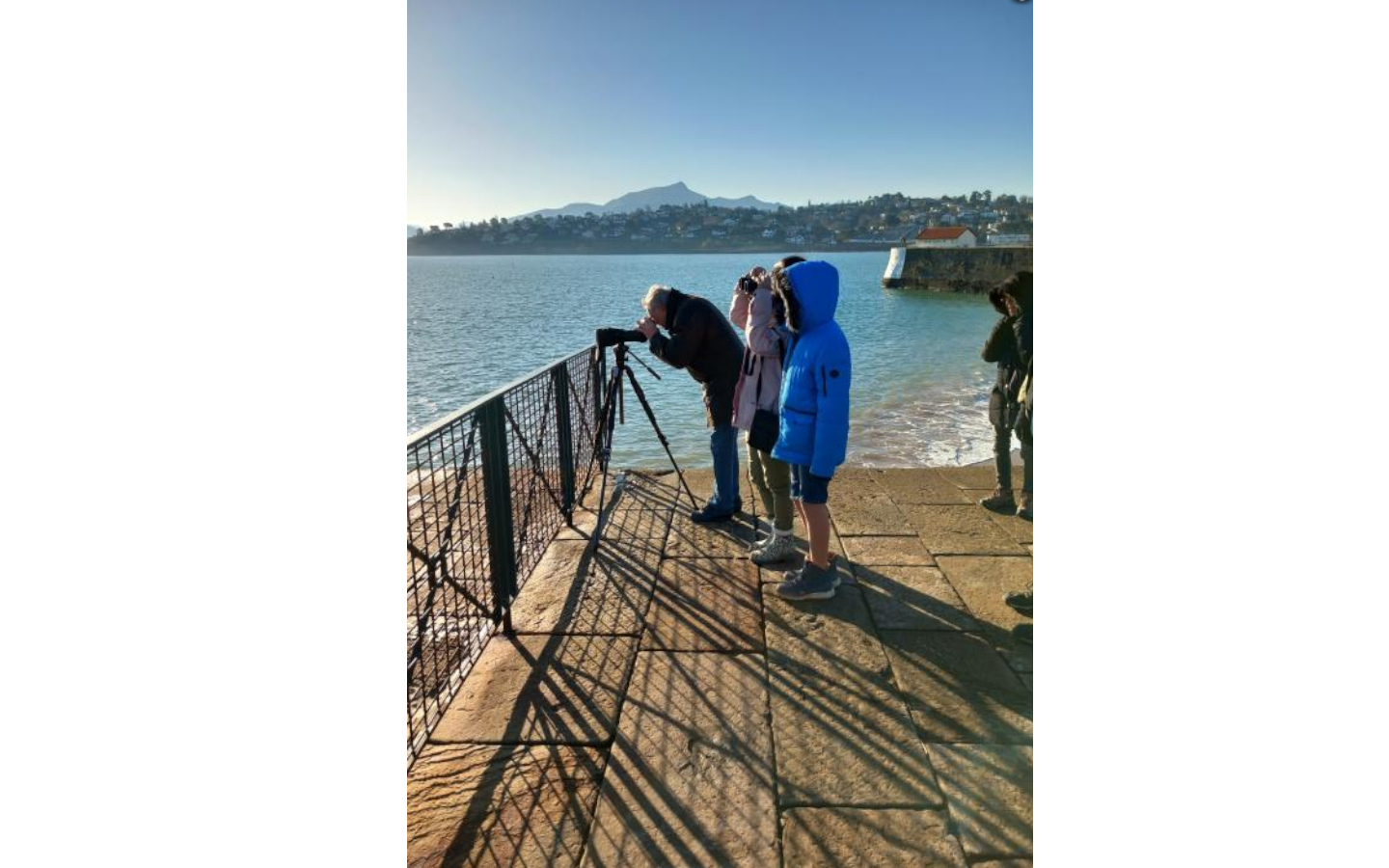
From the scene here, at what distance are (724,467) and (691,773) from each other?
2510 millimetres

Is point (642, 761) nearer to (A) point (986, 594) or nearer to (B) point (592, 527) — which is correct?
(A) point (986, 594)

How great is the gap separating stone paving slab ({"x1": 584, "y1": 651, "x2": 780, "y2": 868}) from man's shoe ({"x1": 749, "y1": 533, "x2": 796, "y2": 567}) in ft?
3.26

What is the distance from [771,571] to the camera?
3.92 meters

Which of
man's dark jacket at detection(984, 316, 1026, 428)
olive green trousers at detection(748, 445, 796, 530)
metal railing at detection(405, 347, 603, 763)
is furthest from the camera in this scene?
man's dark jacket at detection(984, 316, 1026, 428)

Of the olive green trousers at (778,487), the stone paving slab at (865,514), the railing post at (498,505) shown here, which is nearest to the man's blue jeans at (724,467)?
the olive green trousers at (778,487)

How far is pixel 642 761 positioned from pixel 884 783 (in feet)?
2.59

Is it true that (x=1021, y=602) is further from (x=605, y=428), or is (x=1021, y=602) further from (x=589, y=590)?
(x=605, y=428)

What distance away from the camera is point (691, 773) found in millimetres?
2318

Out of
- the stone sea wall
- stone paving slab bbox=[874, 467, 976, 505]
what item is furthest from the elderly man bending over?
the stone sea wall

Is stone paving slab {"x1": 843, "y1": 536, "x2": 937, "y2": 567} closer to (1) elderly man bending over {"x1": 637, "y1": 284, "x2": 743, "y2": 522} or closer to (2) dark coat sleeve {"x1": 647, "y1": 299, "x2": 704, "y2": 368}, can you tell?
(1) elderly man bending over {"x1": 637, "y1": 284, "x2": 743, "y2": 522}

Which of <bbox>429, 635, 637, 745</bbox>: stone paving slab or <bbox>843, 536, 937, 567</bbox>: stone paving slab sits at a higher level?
<bbox>843, 536, 937, 567</bbox>: stone paving slab

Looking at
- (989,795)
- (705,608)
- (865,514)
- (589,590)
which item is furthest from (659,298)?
(989,795)

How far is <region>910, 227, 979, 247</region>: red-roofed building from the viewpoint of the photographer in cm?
4931
